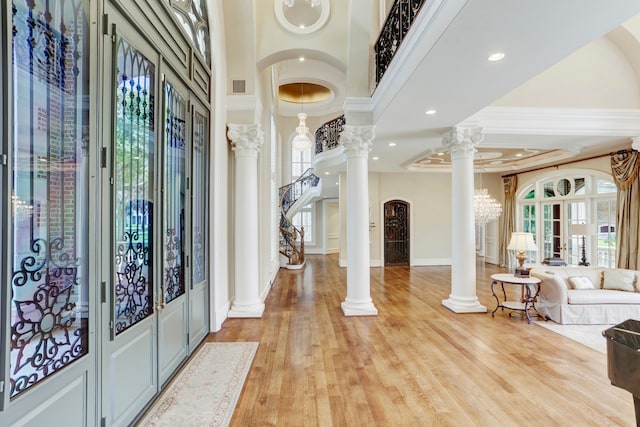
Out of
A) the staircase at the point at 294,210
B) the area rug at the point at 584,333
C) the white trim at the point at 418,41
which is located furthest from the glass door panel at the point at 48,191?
the staircase at the point at 294,210

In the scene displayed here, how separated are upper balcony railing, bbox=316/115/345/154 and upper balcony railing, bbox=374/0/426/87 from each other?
126 inches

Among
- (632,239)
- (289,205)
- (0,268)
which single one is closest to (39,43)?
(0,268)

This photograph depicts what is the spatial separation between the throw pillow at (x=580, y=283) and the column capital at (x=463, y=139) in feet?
8.53

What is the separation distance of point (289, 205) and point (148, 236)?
9.78 m

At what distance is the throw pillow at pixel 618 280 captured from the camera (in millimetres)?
4914

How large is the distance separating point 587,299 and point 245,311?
5.21 m

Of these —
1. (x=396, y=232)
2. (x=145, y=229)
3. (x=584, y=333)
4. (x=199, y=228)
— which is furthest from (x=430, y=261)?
(x=145, y=229)

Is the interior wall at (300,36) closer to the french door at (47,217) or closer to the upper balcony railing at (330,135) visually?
the upper balcony railing at (330,135)

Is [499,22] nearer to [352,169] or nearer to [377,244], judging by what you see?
[352,169]

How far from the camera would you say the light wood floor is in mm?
2443

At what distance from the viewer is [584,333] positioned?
4.21 metres

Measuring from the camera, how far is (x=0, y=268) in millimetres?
1357

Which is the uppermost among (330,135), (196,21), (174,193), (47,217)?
(196,21)

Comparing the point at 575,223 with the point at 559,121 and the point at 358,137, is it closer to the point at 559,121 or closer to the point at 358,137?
the point at 559,121
